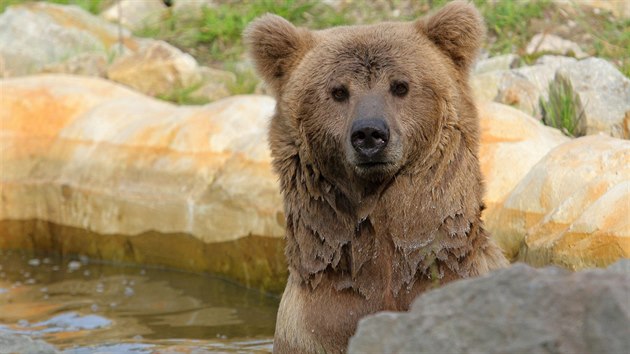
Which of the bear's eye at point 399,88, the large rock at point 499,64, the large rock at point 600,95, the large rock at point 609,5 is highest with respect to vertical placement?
the bear's eye at point 399,88

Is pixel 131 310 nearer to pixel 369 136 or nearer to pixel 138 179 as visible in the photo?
pixel 138 179

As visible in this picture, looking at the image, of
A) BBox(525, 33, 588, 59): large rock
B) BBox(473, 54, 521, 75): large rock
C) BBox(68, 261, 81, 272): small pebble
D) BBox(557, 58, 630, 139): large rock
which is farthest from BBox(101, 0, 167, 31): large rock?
BBox(557, 58, 630, 139): large rock

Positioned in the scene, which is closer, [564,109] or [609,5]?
[564,109]

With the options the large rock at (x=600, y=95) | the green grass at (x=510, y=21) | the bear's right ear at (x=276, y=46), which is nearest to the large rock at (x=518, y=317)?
the bear's right ear at (x=276, y=46)

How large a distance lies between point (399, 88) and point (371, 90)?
0.13m

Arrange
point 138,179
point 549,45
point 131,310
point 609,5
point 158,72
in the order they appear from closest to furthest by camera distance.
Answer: point 131,310, point 138,179, point 549,45, point 609,5, point 158,72

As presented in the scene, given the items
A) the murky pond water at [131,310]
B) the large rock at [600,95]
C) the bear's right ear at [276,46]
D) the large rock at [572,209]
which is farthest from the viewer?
the large rock at [600,95]

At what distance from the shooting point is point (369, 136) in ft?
13.7

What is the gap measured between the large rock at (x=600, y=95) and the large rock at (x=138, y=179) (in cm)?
210

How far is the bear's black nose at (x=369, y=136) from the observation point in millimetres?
4156

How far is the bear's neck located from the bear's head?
0.26 feet

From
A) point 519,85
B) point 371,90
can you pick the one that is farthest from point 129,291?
point 371,90

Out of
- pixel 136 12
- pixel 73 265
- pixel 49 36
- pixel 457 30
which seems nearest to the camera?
pixel 457 30

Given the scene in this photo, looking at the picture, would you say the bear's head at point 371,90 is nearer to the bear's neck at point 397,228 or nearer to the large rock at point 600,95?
the bear's neck at point 397,228
